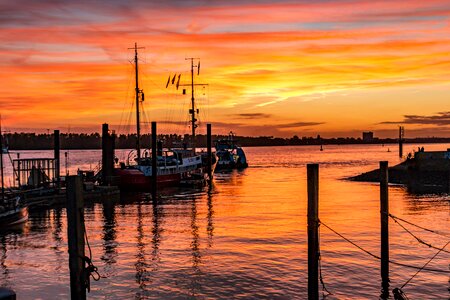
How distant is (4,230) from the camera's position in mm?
30469

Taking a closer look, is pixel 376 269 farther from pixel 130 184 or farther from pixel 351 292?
pixel 130 184

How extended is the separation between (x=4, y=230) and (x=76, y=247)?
2076cm

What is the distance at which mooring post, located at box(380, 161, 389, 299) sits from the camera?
1728 cm

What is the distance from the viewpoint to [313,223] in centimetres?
1411

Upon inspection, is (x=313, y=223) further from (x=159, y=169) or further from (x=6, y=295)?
(x=159, y=169)

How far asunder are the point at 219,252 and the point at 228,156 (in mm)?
92528

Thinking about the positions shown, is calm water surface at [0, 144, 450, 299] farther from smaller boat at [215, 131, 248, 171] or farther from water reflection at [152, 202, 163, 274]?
smaller boat at [215, 131, 248, 171]

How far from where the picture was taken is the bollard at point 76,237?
1193cm

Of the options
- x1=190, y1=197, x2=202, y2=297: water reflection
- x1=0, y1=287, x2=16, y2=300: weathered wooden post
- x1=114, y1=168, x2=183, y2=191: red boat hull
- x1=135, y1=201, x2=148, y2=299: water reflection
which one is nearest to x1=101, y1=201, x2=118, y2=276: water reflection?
x1=135, y1=201, x2=148, y2=299: water reflection

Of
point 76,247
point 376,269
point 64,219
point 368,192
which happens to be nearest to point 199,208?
point 64,219

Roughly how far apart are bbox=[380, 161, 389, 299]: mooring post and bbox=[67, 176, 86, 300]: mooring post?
965 cm

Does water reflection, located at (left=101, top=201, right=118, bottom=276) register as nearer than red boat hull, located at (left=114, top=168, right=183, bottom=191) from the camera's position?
Yes

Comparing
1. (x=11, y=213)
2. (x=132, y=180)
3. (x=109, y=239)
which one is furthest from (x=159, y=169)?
(x=109, y=239)

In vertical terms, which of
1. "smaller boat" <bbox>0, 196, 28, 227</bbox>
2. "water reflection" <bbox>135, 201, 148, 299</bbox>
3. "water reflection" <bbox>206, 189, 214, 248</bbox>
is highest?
"smaller boat" <bbox>0, 196, 28, 227</bbox>
